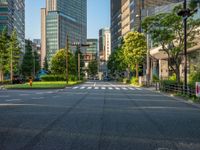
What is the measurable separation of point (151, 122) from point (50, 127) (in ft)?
11.2

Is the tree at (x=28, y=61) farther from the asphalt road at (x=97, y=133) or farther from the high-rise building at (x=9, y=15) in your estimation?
the asphalt road at (x=97, y=133)

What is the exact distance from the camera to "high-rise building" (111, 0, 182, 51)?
4584 inches

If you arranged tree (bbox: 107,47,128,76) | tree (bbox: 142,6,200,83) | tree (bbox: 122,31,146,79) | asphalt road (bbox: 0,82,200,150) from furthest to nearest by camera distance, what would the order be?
1. tree (bbox: 107,47,128,76)
2. tree (bbox: 122,31,146,79)
3. tree (bbox: 142,6,200,83)
4. asphalt road (bbox: 0,82,200,150)

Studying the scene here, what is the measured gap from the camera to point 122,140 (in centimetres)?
880

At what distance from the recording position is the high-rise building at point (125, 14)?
4584 inches

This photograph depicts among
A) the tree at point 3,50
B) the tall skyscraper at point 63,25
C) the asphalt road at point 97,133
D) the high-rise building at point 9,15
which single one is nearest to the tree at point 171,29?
the asphalt road at point 97,133

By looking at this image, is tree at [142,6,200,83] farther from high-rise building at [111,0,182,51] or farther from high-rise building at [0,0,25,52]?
high-rise building at [0,0,25,52]

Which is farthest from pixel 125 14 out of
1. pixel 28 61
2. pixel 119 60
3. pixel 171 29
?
pixel 171 29

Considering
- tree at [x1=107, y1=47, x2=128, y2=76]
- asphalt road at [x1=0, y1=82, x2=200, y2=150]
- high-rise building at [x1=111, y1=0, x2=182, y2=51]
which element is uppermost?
high-rise building at [x1=111, y1=0, x2=182, y2=51]

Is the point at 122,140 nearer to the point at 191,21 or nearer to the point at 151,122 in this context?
the point at 151,122

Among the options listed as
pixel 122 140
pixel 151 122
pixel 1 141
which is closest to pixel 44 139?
pixel 1 141

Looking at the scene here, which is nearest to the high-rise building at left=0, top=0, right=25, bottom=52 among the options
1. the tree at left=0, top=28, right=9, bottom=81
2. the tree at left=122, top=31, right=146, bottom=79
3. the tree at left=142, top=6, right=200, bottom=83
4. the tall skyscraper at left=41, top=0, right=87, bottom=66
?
the tall skyscraper at left=41, top=0, right=87, bottom=66

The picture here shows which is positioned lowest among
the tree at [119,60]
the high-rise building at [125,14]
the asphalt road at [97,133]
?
the asphalt road at [97,133]

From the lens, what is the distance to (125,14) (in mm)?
138125
